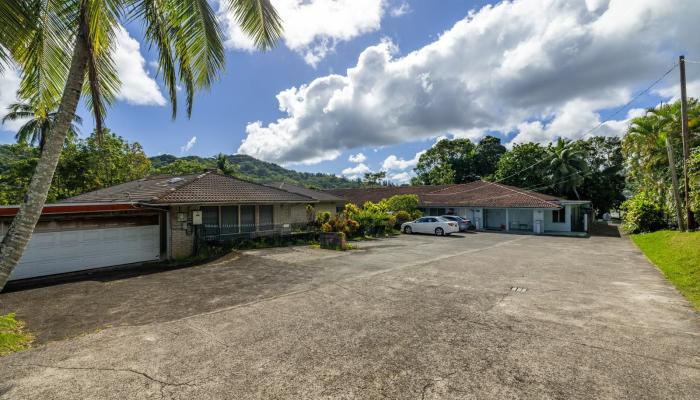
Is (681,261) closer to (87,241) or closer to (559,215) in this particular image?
(559,215)

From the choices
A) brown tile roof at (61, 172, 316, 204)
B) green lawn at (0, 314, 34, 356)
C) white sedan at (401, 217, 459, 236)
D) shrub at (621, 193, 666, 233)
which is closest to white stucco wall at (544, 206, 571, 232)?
shrub at (621, 193, 666, 233)

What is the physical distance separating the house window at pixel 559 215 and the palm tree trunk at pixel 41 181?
104 ft

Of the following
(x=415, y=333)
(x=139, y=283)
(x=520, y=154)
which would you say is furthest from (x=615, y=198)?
(x=139, y=283)

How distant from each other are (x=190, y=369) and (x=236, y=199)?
1219cm

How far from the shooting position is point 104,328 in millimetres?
5859

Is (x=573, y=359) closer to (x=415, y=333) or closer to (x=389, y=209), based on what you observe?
(x=415, y=333)

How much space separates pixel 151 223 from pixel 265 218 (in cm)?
604

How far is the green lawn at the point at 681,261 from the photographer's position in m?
8.08

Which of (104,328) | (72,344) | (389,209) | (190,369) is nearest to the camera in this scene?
(190,369)

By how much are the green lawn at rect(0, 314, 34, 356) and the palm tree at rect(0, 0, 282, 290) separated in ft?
3.33

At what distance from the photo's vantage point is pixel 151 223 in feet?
43.2

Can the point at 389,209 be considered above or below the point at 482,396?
above

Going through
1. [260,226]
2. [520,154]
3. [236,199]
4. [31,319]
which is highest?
[520,154]

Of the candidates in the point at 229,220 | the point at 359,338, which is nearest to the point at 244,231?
the point at 229,220
